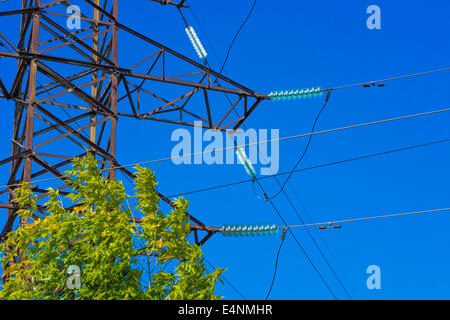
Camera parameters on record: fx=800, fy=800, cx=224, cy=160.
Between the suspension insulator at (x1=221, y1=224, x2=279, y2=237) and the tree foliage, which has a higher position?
the suspension insulator at (x1=221, y1=224, x2=279, y2=237)

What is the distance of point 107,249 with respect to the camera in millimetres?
13977

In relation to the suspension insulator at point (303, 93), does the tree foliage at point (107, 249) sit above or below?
below

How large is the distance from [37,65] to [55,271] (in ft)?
24.7

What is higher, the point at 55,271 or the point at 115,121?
the point at 115,121

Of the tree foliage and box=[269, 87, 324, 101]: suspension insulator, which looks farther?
box=[269, 87, 324, 101]: suspension insulator

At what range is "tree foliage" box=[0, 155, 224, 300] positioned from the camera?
43.9ft

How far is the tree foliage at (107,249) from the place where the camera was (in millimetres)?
13383

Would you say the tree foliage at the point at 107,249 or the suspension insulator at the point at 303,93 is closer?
the tree foliage at the point at 107,249

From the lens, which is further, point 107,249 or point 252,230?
point 252,230
